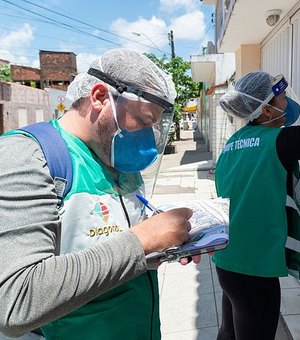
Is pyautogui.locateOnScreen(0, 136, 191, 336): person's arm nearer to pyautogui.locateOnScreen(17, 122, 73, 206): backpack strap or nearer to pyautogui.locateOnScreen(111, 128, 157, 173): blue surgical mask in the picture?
pyautogui.locateOnScreen(17, 122, 73, 206): backpack strap

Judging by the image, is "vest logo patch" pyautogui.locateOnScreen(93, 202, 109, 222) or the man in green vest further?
"vest logo patch" pyautogui.locateOnScreen(93, 202, 109, 222)

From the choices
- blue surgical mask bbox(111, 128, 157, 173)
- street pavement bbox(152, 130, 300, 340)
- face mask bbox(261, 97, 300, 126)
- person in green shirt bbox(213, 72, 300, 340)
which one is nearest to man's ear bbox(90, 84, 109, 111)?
blue surgical mask bbox(111, 128, 157, 173)

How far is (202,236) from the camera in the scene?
114cm

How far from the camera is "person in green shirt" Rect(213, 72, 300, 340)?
1.81 meters

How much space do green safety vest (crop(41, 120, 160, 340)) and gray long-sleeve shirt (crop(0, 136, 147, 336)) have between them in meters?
0.09

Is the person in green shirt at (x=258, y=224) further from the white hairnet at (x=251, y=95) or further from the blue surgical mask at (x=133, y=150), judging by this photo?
the blue surgical mask at (x=133, y=150)

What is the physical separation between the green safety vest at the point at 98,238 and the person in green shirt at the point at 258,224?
0.78 metres

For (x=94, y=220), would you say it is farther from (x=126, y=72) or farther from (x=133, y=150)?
(x=126, y=72)

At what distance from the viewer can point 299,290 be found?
334 centimetres

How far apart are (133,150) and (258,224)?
939mm

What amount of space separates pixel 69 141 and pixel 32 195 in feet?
0.91

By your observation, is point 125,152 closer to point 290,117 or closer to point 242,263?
point 242,263

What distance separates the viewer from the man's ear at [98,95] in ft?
3.76

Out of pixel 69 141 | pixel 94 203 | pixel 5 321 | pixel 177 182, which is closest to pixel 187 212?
pixel 94 203
